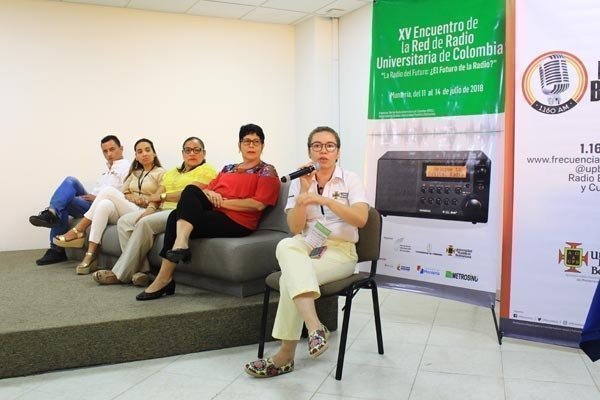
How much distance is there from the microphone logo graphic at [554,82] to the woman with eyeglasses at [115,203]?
274 centimetres

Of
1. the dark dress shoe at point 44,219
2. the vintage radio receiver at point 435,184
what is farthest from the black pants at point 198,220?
the dark dress shoe at point 44,219

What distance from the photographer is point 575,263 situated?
2.78 meters

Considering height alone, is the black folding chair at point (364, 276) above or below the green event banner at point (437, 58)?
below

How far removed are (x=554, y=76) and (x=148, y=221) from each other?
8.67ft

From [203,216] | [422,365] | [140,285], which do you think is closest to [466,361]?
[422,365]

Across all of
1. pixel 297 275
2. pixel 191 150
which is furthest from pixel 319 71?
pixel 297 275

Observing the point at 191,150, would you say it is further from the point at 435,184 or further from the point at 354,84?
the point at 354,84

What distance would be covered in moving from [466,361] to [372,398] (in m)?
0.70

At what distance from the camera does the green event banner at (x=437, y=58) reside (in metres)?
3.00

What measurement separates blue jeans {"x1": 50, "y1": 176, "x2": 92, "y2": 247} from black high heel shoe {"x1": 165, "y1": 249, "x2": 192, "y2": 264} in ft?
6.32

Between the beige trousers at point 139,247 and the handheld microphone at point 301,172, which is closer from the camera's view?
the handheld microphone at point 301,172

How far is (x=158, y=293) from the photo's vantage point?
310cm

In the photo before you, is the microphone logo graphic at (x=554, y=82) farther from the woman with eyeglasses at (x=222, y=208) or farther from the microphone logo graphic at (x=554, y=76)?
the woman with eyeglasses at (x=222, y=208)

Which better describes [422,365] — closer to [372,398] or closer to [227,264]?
[372,398]
